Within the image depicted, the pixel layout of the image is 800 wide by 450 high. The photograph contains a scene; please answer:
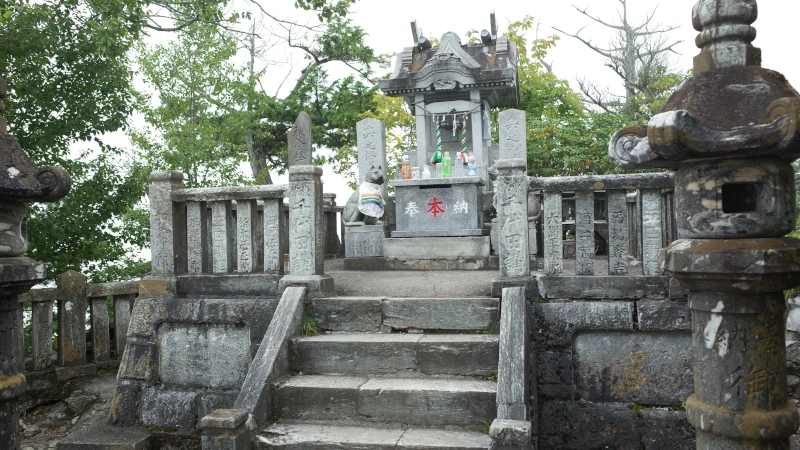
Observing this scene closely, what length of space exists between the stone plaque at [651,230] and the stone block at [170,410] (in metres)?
4.50

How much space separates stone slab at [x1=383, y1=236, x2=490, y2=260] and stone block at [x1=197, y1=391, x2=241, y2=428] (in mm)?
3677

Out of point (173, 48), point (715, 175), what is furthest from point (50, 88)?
point (715, 175)

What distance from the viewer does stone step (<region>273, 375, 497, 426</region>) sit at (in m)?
4.82

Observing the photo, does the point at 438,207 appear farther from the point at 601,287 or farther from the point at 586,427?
the point at 586,427

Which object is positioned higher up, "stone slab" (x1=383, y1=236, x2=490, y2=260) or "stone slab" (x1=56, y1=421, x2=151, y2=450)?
"stone slab" (x1=383, y1=236, x2=490, y2=260)

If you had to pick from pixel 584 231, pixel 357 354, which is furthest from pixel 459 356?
pixel 584 231

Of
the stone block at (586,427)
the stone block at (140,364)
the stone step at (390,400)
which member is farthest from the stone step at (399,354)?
the stone block at (140,364)

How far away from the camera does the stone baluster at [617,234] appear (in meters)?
5.74

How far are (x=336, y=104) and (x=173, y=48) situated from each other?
8791 mm

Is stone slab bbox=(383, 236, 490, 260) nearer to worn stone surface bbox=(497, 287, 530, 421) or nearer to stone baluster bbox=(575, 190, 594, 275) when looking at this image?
stone baluster bbox=(575, 190, 594, 275)

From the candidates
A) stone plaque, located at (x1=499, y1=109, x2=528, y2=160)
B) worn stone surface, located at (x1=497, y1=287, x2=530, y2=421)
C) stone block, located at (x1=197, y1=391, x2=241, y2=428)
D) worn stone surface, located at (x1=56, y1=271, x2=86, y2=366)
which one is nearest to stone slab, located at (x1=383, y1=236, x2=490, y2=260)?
stone plaque, located at (x1=499, y1=109, x2=528, y2=160)

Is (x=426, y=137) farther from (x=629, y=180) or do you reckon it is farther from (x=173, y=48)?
(x=173, y=48)

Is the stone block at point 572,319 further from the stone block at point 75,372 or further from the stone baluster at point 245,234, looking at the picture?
the stone block at point 75,372

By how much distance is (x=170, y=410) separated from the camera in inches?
240
